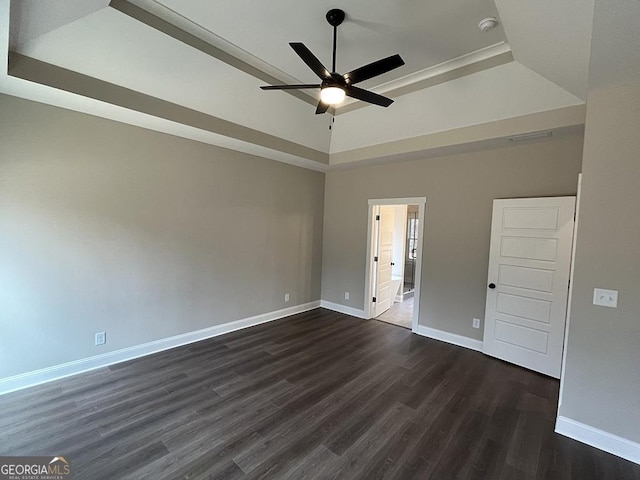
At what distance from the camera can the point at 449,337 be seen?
408 centimetres

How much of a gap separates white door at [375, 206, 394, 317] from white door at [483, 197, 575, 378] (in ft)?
6.11

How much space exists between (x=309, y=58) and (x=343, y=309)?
4344mm

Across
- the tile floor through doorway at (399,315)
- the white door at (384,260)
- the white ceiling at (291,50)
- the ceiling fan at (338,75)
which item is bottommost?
the tile floor through doorway at (399,315)

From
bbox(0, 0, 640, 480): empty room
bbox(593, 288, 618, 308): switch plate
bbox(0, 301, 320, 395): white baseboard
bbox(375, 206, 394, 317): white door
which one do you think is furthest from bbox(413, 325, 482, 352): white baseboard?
bbox(0, 301, 320, 395): white baseboard

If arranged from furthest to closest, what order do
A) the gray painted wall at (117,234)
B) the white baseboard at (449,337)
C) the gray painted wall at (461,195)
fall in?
1. the white baseboard at (449,337)
2. the gray painted wall at (461,195)
3. the gray painted wall at (117,234)

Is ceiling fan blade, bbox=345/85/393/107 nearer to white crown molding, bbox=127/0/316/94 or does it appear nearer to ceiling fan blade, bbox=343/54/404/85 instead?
ceiling fan blade, bbox=343/54/404/85

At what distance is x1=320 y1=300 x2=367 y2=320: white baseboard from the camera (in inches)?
202

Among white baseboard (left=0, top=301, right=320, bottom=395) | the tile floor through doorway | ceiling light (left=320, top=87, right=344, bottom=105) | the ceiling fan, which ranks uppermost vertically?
the ceiling fan

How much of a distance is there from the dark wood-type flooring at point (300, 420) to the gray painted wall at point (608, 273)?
1.23 ft

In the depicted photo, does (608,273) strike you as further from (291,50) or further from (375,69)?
(291,50)

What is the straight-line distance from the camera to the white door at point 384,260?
5.12 meters

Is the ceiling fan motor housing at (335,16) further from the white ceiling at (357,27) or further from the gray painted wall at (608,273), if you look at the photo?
the gray painted wall at (608,273)

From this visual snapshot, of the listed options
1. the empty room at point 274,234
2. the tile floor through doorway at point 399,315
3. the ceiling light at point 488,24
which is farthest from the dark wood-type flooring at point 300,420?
the ceiling light at point 488,24

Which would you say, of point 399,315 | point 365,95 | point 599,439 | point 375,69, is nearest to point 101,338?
point 365,95
